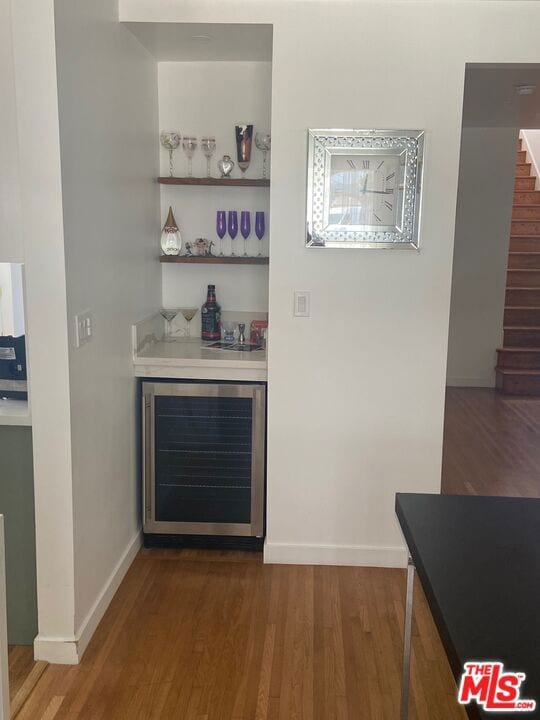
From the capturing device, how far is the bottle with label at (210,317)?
3.65 m

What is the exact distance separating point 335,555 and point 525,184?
21.5ft

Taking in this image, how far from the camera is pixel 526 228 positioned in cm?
796

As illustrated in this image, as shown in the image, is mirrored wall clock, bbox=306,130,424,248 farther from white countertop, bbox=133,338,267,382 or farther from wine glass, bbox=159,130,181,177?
wine glass, bbox=159,130,181,177

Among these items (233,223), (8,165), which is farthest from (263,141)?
(8,165)

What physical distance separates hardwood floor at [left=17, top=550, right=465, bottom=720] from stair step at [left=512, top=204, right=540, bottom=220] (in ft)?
19.6

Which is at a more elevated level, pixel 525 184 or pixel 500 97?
pixel 500 97

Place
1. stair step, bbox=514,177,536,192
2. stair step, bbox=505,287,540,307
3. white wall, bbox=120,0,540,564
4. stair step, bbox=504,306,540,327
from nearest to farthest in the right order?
1. white wall, bbox=120,0,540,564
2. stair step, bbox=504,306,540,327
3. stair step, bbox=505,287,540,307
4. stair step, bbox=514,177,536,192

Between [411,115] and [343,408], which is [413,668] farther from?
[411,115]

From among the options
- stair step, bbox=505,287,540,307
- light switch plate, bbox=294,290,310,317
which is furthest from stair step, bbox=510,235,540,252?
light switch plate, bbox=294,290,310,317

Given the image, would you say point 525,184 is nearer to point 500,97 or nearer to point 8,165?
point 500,97

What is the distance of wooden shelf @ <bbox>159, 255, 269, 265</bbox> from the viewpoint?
3.49 meters

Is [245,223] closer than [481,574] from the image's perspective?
No

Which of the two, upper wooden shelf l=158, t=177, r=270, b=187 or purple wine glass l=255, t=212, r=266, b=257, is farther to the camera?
purple wine glass l=255, t=212, r=266, b=257

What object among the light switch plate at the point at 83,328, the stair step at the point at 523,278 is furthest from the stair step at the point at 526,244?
the light switch plate at the point at 83,328
